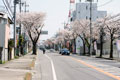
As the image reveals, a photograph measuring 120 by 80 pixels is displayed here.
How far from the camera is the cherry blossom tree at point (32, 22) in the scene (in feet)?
210

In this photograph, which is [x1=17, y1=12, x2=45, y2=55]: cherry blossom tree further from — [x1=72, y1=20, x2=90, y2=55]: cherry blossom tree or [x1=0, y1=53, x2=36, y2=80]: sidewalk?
[x1=0, y1=53, x2=36, y2=80]: sidewalk

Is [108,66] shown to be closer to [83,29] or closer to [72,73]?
[72,73]

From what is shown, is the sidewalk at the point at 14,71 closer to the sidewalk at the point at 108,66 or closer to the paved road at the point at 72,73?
the paved road at the point at 72,73

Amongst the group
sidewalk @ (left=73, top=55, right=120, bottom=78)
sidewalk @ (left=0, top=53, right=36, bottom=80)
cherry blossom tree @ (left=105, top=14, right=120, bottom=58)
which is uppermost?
cherry blossom tree @ (left=105, top=14, right=120, bottom=58)

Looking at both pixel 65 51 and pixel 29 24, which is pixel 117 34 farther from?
→ pixel 29 24

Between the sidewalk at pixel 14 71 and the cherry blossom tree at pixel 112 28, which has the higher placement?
the cherry blossom tree at pixel 112 28

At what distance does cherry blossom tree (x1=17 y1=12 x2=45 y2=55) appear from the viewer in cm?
6390

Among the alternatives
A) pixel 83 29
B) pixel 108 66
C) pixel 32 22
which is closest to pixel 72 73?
pixel 108 66

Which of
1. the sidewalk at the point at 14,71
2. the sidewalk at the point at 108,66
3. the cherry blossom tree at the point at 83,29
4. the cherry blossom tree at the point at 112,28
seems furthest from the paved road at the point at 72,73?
the cherry blossom tree at the point at 83,29

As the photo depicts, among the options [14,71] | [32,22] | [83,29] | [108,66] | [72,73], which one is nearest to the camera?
[72,73]

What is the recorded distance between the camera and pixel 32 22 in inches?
2576

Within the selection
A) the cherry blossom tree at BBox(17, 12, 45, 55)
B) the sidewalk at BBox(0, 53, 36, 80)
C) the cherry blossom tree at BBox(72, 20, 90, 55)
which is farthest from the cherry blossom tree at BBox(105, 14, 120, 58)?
the sidewalk at BBox(0, 53, 36, 80)

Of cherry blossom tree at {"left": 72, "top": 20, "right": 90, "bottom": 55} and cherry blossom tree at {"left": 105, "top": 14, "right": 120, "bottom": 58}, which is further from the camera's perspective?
cherry blossom tree at {"left": 72, "top": 20, "right": 90, "bottom": 55}

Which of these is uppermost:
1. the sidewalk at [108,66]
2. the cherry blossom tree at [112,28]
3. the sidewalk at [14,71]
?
the cherry blossom tree at [112,28]
